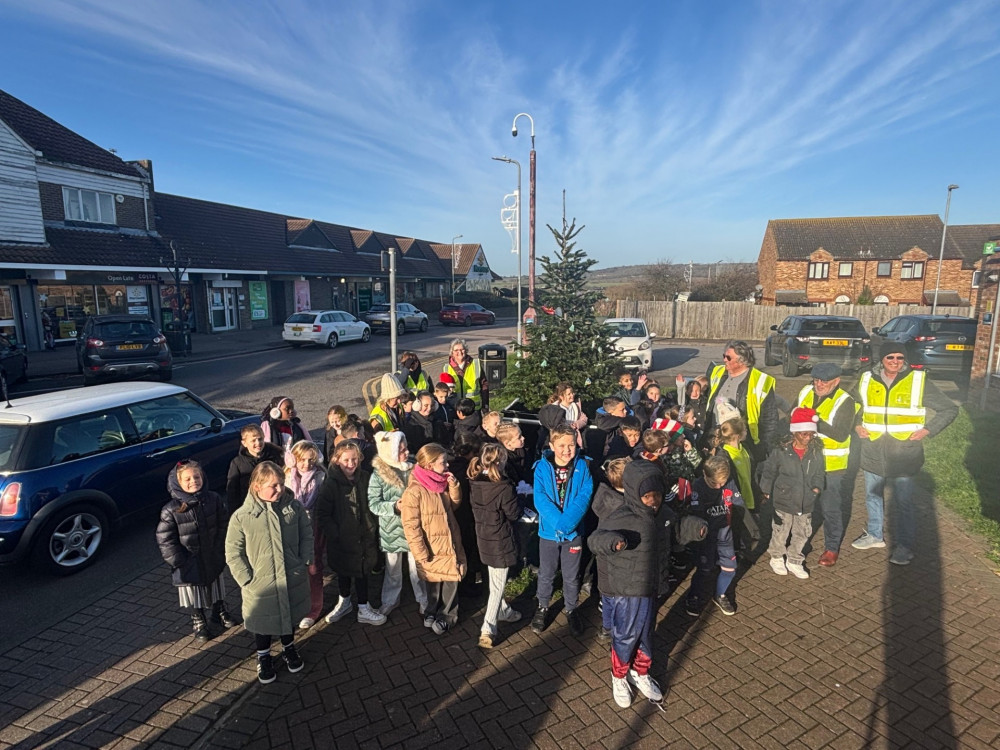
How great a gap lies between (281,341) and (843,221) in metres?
40.3

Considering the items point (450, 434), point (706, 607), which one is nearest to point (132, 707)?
point (450, 434)

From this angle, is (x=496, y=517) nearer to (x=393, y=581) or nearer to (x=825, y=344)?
(x=393, y=581)

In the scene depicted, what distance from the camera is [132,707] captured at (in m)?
3.53

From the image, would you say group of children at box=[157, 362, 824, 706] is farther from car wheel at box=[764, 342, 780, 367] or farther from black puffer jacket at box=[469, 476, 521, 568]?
car wheel at box=[764, 342, 780, 367]

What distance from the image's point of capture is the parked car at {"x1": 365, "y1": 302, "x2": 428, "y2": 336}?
2656 cm

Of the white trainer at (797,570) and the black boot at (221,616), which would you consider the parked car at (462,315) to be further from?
the black boot at (221,616)

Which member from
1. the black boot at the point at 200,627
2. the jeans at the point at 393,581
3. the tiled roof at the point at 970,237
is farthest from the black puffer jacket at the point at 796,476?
the tiled roof at the point at 970,237

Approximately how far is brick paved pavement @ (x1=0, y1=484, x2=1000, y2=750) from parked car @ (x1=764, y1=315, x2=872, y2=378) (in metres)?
10.7

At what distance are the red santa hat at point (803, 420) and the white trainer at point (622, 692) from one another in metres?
2.54

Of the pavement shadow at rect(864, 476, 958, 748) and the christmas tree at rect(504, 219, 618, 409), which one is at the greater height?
the christmas tree at rect(504, 219, 618, 409)

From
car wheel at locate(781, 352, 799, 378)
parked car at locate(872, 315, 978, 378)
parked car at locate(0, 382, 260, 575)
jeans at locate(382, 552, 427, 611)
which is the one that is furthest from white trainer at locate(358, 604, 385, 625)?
parked car at locate(872, 315, 978, 378)

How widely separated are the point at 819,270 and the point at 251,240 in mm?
36595

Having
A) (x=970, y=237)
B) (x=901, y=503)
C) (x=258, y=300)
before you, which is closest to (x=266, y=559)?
(x=901, y=503)

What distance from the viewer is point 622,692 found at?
3520 millimetres
